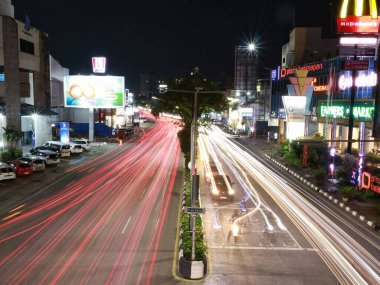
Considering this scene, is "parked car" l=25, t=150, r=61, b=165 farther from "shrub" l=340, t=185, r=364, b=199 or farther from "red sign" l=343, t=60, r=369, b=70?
"red sign" l=343, t=60, r=369, b=70

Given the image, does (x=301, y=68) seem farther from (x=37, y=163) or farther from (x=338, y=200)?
(x=37, y=163)

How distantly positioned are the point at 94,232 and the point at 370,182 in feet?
67.3

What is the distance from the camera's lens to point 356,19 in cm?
3850

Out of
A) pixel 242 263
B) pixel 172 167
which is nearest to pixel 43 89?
pixel 172 167

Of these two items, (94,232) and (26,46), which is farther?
(26,46)

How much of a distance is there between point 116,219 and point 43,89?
40.9 metres

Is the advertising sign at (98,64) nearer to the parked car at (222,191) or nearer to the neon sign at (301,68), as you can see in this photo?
the neon sign at (301,68)

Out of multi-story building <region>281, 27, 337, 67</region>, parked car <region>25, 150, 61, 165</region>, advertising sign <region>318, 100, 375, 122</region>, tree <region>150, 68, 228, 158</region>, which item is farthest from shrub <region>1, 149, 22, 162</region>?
multi-story building <region>281, 27, 337, 67</region>

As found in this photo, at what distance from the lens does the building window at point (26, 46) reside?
53.0 m

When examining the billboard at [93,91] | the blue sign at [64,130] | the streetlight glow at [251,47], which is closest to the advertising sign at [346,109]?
the billboard at [93,91]

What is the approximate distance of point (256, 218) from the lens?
25.8 m

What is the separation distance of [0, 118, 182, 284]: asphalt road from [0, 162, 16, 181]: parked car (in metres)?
3.70

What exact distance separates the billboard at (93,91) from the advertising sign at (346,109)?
103 feet

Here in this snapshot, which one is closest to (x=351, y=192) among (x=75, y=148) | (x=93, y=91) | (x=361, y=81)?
(x=361, y=81)
